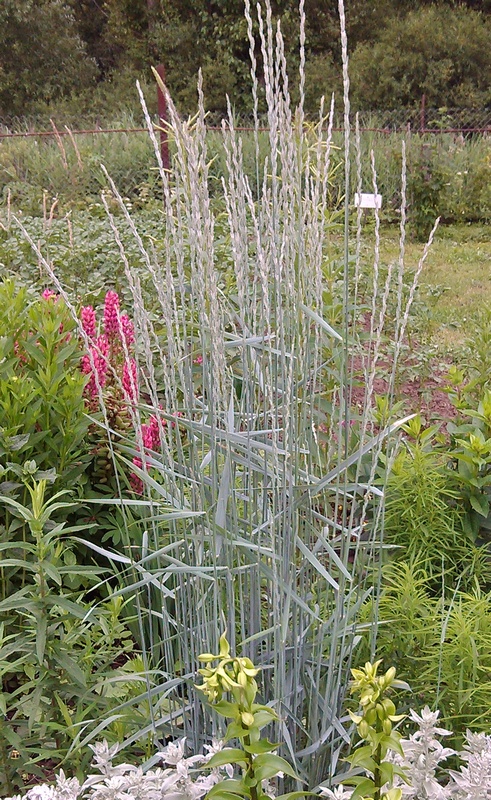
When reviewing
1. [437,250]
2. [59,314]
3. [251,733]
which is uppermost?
[59,314]

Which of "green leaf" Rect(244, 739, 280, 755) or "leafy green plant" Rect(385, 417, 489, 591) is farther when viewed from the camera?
"leafy green plant" Rect(385, 417, 489, 591)

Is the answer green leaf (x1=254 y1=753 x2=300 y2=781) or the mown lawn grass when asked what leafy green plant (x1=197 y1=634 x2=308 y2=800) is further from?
the mown lawn grass

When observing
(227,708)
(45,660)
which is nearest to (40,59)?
(45,660)

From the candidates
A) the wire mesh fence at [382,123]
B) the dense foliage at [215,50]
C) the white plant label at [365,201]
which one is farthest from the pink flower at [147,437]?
the dense foliage at [215,50]

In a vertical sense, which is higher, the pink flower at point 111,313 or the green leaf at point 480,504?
the pink flower at point 111,313

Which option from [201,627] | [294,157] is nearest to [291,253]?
[294,157]

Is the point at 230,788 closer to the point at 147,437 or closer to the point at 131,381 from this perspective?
the point at 131,381

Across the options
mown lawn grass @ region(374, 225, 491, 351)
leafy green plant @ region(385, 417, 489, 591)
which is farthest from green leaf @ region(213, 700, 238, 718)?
mown lawn grass @ region(374, 225, 491, 351)

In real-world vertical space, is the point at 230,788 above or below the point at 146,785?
above

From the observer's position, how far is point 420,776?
125 cm

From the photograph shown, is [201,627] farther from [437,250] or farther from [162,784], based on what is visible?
[437,250]

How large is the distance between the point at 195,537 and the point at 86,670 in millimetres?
515

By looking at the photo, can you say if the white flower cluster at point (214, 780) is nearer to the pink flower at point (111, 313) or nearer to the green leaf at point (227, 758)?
the green leaf at point (227, 758)

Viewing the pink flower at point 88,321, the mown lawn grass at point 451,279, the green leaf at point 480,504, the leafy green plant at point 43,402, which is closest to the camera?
the leafy green plant at point 43,402
